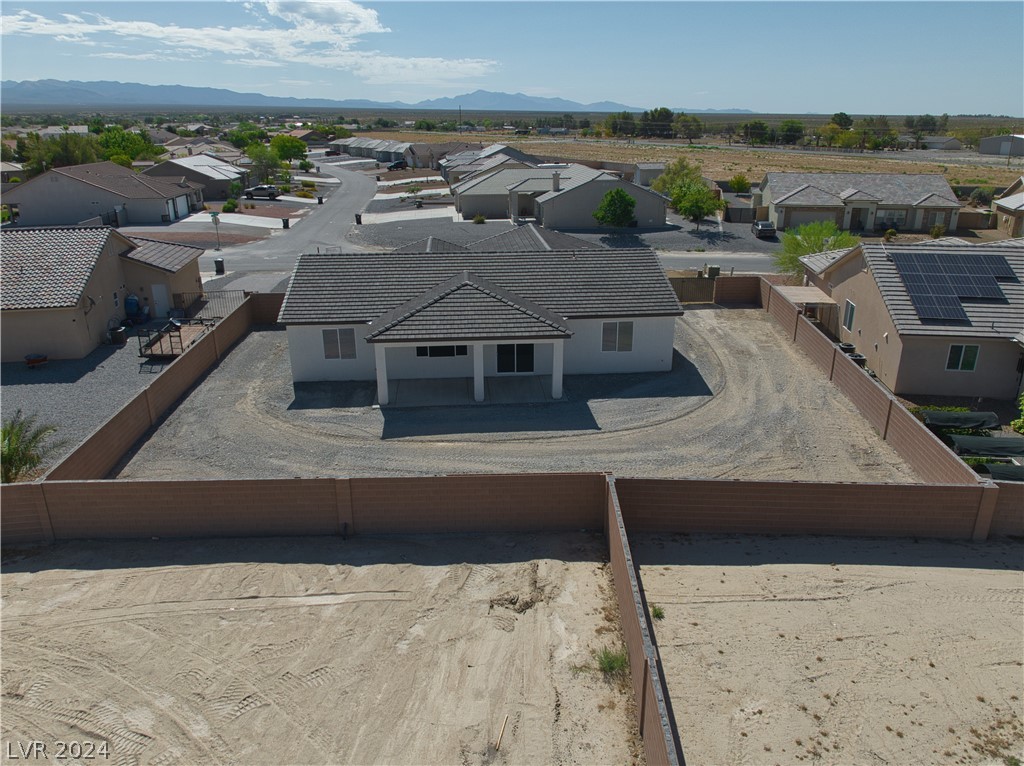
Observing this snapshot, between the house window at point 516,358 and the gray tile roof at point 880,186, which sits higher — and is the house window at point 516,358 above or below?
below

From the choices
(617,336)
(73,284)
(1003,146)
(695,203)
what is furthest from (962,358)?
(1003,146)

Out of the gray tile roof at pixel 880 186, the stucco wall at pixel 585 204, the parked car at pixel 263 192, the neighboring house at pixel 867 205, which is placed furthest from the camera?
the parked car at pixel 263 192

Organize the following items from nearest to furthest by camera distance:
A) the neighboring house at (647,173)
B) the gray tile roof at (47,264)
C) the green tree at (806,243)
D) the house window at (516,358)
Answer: the house window at (516,358) → the gray tile roof at (47,264) → the green tree at (806,243) → the neighboring house at (647,173)

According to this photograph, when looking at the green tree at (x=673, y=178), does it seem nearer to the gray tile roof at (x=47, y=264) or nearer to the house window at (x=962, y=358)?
the house window at (x=962, y=358)

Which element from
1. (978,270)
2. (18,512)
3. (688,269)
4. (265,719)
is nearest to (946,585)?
(265,719)

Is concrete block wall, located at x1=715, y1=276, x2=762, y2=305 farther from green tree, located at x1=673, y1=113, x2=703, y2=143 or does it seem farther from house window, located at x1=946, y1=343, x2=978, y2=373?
green tree, located at x1=673, y1=113, x2=703, y2=143

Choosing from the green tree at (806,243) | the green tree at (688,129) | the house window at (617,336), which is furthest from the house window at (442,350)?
the green tree at (688,129)

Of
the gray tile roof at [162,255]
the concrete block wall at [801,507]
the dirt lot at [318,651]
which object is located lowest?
the dirt lot at [318,651]

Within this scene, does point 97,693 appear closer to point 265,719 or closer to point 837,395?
point 265,719
